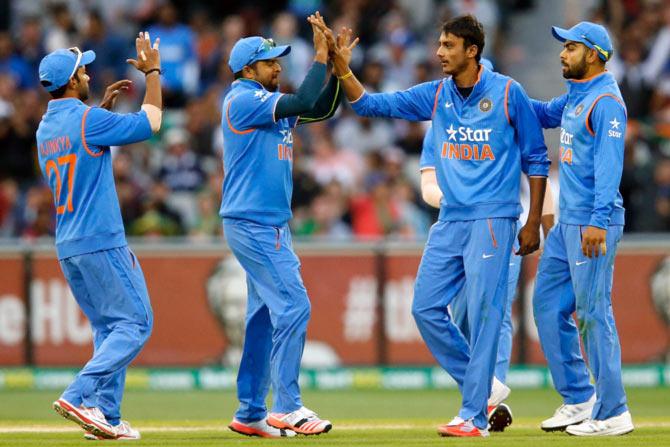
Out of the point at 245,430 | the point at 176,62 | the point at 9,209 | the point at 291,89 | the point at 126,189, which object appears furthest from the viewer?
the point at 176,62

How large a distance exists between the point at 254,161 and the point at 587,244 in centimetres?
234

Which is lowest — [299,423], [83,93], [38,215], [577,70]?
[299,423]

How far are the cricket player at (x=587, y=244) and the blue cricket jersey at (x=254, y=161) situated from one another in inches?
75.0

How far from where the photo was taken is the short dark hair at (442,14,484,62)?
33.4ft

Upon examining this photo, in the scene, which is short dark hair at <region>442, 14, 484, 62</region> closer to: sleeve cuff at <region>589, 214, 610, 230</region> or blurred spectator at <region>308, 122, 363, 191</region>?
sleeve cuff at <region>589, 214, 610, 230</region>

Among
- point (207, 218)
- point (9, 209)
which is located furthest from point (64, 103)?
point (9, 209)

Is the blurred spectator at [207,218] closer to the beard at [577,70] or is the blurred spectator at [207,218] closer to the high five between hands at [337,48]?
the high five between hands at [337,48]

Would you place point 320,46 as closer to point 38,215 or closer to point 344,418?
point 344,418

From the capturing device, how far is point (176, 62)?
68.9 ft

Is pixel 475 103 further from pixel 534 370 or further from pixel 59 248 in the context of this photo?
pixel 534 370

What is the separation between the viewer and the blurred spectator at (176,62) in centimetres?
2098

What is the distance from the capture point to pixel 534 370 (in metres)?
16.2

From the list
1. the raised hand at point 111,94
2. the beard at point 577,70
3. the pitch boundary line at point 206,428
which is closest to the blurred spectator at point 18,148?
the pitch boundary line at point 206,428

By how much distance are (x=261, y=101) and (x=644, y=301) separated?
23.9 ft
